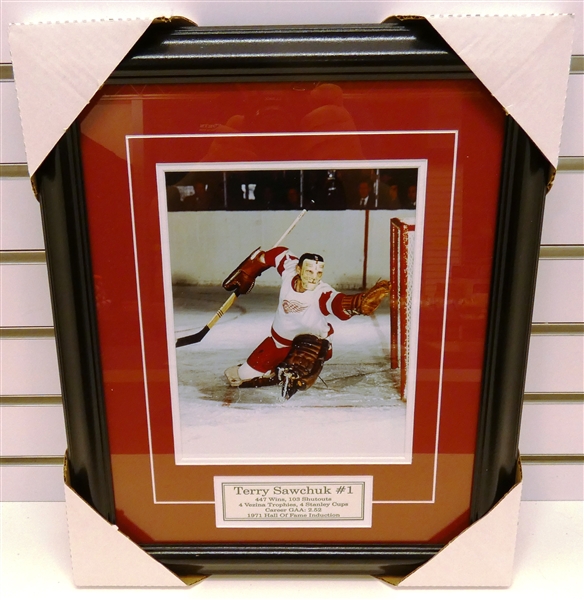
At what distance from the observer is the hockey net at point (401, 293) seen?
455mm

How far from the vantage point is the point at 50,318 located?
57cm

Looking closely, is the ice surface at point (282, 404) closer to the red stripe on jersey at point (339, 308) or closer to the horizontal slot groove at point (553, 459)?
the red stripe on jersey at point (339, 308)

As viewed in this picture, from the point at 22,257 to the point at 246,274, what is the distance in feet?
0.82

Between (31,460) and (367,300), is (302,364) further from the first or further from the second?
(31,460)

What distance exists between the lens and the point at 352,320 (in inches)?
18.9

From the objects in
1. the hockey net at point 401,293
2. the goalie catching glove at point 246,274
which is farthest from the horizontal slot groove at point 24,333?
the hockey net at point 401,293

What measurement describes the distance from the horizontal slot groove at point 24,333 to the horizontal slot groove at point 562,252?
0.51 metres

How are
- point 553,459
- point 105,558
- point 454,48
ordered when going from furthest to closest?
A: point 553,459, point 105,558, point 454,48

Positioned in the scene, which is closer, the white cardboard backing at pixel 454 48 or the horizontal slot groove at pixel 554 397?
the white cardboard backing at pixel 454 48

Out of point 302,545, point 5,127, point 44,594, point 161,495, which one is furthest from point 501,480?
point 5,127

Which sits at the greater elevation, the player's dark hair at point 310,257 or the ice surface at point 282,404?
the player's dark hair at point 310,257

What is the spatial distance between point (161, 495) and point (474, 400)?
302 millimetres

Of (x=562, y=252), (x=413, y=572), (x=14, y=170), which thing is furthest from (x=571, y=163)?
(x=14, y=170)

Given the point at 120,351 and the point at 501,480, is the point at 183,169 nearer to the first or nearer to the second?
the point at 120,351
